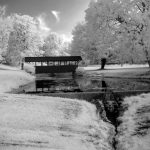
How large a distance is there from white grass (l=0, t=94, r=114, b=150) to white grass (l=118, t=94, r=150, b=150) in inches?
25.2

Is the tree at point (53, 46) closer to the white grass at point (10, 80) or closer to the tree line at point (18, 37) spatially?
the tree line at point (18, 37)

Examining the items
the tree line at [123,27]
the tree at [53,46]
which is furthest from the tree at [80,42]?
the tree at [53,46]

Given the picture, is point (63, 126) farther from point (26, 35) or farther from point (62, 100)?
point (26, 35)

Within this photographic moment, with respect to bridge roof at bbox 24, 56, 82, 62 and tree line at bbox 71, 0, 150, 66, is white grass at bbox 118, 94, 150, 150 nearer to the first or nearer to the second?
tree line at bbox 71, 0, 150, 66

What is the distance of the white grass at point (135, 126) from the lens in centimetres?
957

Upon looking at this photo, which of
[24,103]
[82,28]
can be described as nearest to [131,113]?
[24,103]

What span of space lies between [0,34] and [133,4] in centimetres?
3398

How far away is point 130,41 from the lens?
27750 mm

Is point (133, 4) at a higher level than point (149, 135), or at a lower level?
higher

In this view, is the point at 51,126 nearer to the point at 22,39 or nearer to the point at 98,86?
the point at 98,86

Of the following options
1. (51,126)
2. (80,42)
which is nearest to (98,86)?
(51,126)

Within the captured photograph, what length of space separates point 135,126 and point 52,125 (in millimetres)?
4030

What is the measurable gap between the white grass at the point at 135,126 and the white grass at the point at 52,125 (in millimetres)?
641

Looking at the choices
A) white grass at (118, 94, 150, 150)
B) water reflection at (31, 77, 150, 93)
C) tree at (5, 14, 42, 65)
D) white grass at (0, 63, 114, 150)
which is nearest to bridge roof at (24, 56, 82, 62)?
tree at (5, 14, 42, 65)
